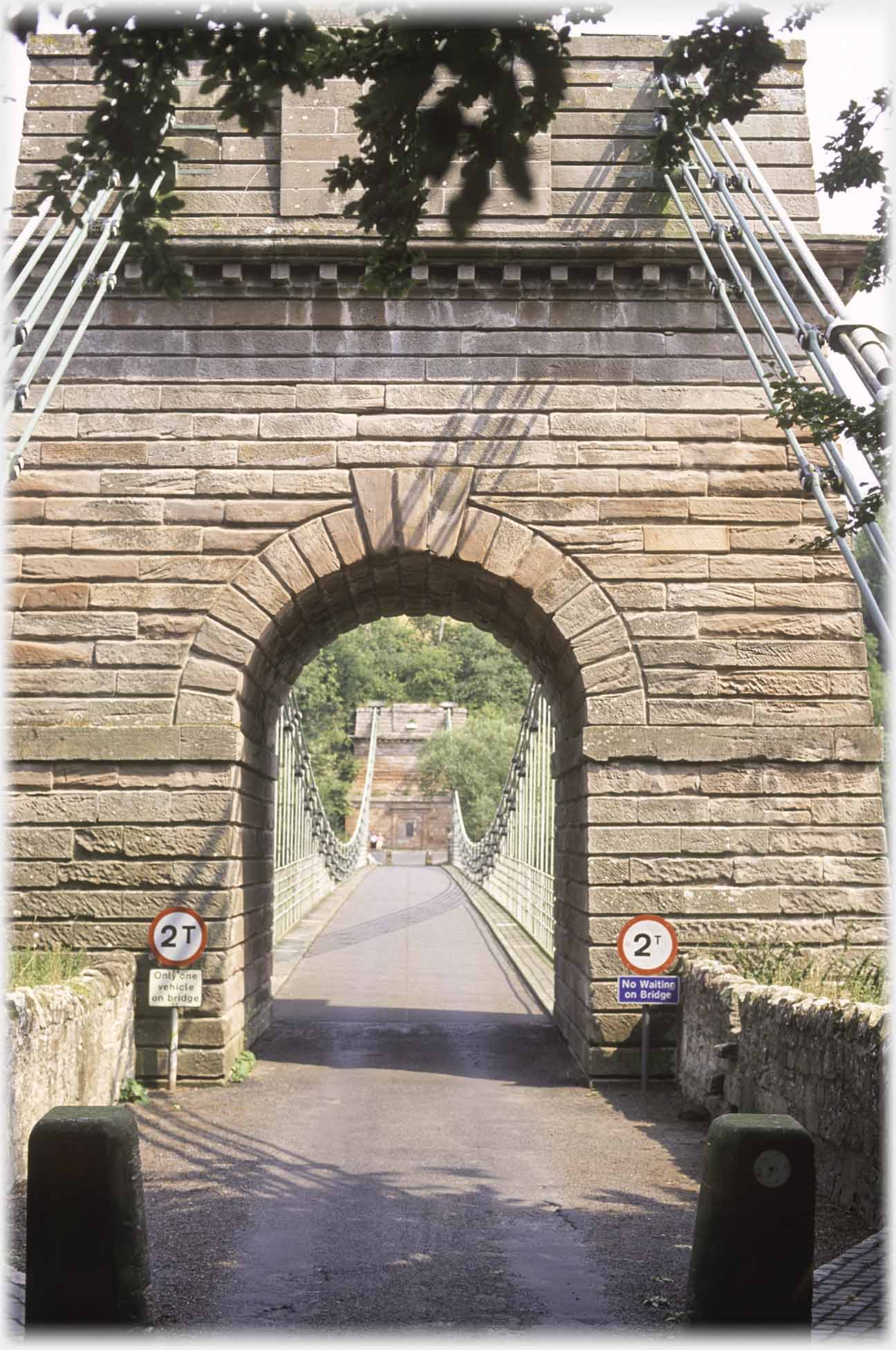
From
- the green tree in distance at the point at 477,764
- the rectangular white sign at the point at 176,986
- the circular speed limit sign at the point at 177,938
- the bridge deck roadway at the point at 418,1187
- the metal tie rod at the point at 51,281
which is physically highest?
the metal tie rod at the point at 51,281

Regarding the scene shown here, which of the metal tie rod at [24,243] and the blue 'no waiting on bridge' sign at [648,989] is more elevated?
the metal tie rod at [24,243]

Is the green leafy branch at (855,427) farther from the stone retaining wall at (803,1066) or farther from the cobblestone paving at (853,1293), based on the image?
the cobblestone paving at (853,1293)

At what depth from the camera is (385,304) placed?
397 inches

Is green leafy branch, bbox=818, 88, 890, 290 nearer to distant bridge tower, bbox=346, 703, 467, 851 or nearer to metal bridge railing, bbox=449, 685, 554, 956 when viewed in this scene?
metal bridge railing, bbox=449, 685, 554, 956

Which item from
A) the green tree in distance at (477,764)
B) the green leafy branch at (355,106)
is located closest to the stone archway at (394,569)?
the green leafy branch at (355,106)

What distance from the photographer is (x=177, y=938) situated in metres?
9.10

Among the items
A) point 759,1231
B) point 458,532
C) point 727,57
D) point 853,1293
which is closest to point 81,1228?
point 759,1231

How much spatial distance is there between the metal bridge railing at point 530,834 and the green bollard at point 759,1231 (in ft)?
31.4

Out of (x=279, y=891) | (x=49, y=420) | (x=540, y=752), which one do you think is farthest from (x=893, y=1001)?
(x=279, y=891)

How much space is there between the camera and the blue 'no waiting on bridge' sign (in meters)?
9.12

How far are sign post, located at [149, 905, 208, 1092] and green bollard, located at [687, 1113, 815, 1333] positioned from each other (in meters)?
5.58

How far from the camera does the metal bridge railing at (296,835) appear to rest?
19828mm

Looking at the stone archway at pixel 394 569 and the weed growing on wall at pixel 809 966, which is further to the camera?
the stone archway at pixel 394 569

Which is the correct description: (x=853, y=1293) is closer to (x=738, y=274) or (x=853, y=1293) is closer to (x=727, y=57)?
(x=727, y=57)
